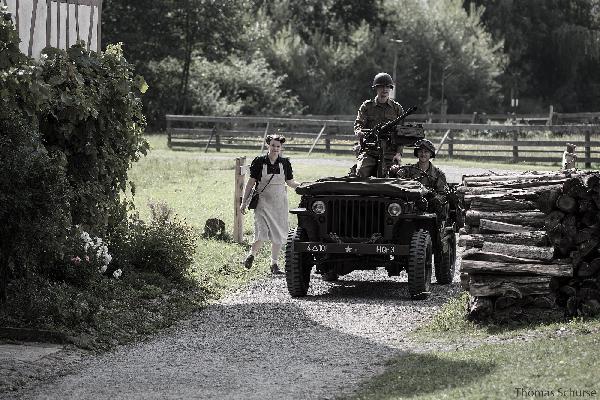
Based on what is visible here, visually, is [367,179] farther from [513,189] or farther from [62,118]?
[62,118]

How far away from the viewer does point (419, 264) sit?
1526cm

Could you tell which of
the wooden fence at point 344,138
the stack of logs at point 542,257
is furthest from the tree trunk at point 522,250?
the wooden fence at point 344,138

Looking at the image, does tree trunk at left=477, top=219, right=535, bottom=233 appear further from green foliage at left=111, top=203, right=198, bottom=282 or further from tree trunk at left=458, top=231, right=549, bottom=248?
green foliage at left=111, top=203, right=198, bottom=282

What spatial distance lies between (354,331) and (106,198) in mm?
3880

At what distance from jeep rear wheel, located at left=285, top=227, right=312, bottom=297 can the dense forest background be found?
51.4 m

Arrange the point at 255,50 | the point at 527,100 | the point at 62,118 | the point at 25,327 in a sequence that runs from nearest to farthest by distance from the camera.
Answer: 1. the point at 25,327
2. the point at 62,118
3. the point at 255,50
4. the point at 527,100

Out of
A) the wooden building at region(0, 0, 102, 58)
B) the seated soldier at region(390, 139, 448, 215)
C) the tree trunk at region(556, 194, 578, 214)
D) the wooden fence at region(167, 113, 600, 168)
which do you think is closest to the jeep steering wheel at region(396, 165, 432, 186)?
the seated soldier at region(390, 139, 448, 215)

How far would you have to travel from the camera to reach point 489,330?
13.1 metres

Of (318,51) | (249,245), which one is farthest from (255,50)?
(249,245)

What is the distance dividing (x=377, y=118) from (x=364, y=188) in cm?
274

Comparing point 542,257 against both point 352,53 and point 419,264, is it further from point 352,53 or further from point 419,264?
point 352,53

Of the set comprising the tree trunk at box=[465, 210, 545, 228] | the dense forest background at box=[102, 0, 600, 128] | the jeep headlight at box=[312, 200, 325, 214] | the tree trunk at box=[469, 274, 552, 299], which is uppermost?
the dense forest background at box=[102, 0, 600, 128]

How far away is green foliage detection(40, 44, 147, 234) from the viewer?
1504cm

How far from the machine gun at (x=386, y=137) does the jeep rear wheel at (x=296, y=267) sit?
223cm
